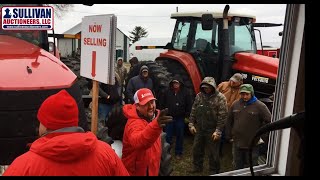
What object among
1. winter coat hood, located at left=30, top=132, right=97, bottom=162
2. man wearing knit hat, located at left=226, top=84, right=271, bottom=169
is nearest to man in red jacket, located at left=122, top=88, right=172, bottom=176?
winter coat hood, located at left=30, top=132, right=97, bottom=162

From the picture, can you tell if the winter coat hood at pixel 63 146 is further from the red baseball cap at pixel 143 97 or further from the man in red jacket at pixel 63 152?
the red baseball cap at pixel 143 97

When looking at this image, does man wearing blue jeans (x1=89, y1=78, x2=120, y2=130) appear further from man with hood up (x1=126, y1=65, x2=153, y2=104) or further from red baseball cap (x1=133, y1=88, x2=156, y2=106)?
red baseball cap (x1=133, y1=88, x2=156, y2=106)

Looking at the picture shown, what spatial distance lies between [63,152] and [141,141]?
1125 mm

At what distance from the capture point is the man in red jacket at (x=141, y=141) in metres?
2.91

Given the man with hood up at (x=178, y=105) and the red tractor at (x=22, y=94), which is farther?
the man with hood up at (x=178, y=105)

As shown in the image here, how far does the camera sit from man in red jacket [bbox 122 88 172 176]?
2.91 meters

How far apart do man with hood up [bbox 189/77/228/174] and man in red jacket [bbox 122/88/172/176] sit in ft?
8.25

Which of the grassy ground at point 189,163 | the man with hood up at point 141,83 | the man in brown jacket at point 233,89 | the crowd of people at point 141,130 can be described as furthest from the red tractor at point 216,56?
the grassy ground at point 189,163

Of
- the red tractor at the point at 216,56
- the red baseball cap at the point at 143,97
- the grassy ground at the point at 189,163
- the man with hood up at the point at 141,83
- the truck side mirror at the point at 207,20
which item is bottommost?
the grassy ground at the point at 189,163

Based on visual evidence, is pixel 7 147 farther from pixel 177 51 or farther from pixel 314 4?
pixel 177 51

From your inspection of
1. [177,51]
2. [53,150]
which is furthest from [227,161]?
[53,150]

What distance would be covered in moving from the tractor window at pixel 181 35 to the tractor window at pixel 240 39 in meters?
0.96

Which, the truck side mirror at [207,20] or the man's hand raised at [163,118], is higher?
the truck side mirror at [207,20]

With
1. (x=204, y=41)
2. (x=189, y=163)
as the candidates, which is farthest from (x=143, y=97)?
(x=204, y=41)
